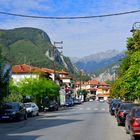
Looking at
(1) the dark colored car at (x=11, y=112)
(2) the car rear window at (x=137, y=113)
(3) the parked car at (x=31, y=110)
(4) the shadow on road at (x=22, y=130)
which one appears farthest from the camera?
(3) the parked car at (x=31, y=110)

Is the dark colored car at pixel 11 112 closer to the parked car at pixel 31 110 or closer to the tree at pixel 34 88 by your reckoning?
the parked car at pixel 31 110

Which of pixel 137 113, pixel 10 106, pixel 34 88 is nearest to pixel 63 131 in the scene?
pixel 137 113

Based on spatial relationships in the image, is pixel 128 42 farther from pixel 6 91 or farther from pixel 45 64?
pixel 45 64

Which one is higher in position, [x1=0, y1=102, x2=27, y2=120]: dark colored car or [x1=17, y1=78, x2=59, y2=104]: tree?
[x1=17, y1=78, x2=59, y2=104]: tree

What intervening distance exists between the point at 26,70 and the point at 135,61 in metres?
69.7

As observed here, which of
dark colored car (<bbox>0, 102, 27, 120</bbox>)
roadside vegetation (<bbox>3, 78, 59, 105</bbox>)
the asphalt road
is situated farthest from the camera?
roadside vegetation (<bbox>3, 78, 59, 105</bbox>)

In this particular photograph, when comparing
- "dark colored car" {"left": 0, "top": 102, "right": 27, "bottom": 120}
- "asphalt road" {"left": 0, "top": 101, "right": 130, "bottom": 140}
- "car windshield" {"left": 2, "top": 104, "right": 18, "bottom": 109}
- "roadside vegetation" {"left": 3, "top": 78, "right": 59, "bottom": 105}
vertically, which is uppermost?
"roadside vegetation" {"left": 3, "top": 78, "right": 59, "bottom": 105}

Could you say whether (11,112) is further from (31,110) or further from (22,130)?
(22,130)

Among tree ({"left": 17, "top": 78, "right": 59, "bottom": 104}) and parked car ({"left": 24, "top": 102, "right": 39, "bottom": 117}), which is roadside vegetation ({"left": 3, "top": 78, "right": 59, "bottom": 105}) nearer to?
tree ({"left": 17, "top": 78, "right": 59, "bottom": 104})

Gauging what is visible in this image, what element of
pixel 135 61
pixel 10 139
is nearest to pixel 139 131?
pixel 10 139

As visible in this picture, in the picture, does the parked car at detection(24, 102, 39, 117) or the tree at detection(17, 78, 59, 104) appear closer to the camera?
the parked car at detection(24, 102, 39, 117)

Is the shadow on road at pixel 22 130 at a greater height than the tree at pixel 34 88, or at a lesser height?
lesser

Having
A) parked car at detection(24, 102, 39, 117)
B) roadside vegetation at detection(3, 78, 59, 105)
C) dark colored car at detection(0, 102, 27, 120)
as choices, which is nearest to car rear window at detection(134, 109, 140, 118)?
dark colored car at detection(0, 102, 27, 120)

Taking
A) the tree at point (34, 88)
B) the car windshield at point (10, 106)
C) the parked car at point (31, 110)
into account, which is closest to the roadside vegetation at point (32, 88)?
the tree at point (34, 88)
